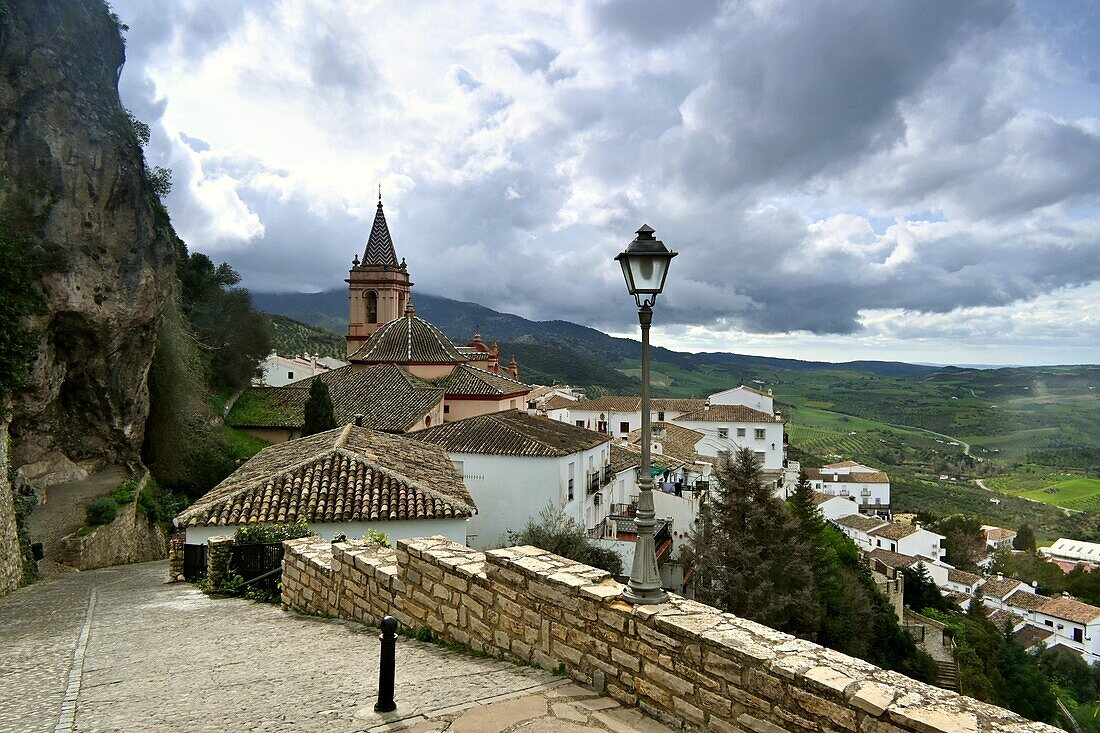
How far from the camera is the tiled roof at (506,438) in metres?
20.4

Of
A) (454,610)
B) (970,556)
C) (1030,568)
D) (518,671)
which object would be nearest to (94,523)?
(454,610)

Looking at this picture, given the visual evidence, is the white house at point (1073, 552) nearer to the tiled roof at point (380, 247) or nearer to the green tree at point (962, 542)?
the green tree at point (962, 542)

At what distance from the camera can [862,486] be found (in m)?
65.4

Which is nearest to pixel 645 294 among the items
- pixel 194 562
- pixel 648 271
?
pixel 648 271

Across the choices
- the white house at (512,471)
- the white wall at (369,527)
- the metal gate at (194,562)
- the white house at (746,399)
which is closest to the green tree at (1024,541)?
the white house at (746,399)

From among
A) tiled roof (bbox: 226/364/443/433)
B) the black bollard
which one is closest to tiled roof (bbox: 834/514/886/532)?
tiled roof (bbox: 226/364/443/433)

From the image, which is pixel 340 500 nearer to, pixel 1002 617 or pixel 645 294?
pixel 645 294

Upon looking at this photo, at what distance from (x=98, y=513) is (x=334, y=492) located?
31.4 ft

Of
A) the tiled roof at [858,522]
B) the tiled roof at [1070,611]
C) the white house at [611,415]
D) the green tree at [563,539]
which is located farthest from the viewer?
the white house at [611,415]

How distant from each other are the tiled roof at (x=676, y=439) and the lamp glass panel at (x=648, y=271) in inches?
1275

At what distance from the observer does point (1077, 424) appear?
4198 inches

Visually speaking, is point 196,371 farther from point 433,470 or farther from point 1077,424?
point 1077,424

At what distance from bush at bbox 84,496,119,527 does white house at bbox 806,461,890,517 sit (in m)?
58.9

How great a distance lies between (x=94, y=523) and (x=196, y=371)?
39.2ft
